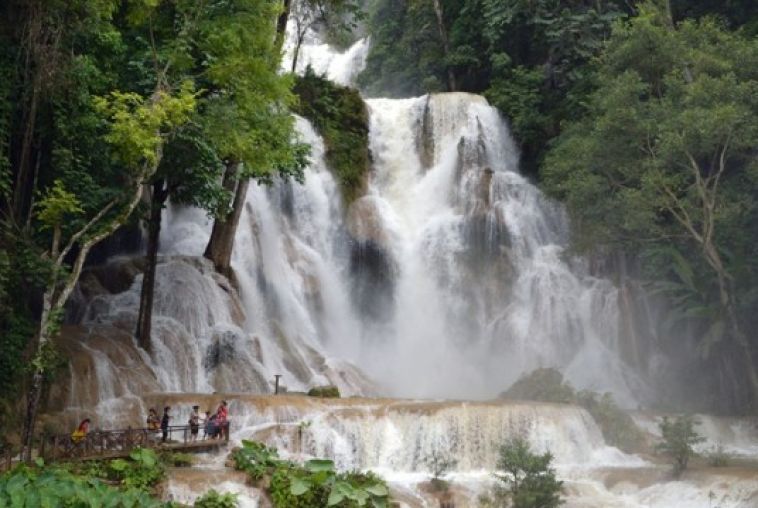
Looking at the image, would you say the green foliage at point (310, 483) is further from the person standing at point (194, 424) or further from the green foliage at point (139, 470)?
the person standing at point (194, 424)

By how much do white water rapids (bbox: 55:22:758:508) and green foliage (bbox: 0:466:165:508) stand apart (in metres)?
1.35

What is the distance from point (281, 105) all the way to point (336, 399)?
7652 millimetres

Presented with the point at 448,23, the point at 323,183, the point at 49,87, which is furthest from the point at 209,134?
the point at 448,23

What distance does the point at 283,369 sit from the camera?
23.7 m

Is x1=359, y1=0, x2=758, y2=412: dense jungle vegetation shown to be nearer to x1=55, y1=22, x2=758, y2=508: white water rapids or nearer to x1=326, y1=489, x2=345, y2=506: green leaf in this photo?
x1=55, y1=22, x2=758, y2=508: white water rapids

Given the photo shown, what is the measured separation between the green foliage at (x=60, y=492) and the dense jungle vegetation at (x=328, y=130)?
6.96ft

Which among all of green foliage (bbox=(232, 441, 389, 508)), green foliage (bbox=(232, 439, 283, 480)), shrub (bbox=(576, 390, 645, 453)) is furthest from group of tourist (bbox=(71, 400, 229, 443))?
shrub (bbox=(576, 390, 645, 453))

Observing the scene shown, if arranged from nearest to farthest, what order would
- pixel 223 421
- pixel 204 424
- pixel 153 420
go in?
pixel 223 421 < pixel 204 424 < pixel 153 420

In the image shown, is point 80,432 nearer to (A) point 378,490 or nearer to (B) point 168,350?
(A) point 378,490

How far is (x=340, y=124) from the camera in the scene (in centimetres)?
3428

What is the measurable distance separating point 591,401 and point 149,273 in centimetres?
1214

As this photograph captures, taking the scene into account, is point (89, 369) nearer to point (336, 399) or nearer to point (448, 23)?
point (336, 399)

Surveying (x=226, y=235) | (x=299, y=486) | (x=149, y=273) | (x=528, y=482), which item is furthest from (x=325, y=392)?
(x=528, y=482)

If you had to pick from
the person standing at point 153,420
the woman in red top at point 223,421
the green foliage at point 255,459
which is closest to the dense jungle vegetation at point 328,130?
the person standing at point 153,420
